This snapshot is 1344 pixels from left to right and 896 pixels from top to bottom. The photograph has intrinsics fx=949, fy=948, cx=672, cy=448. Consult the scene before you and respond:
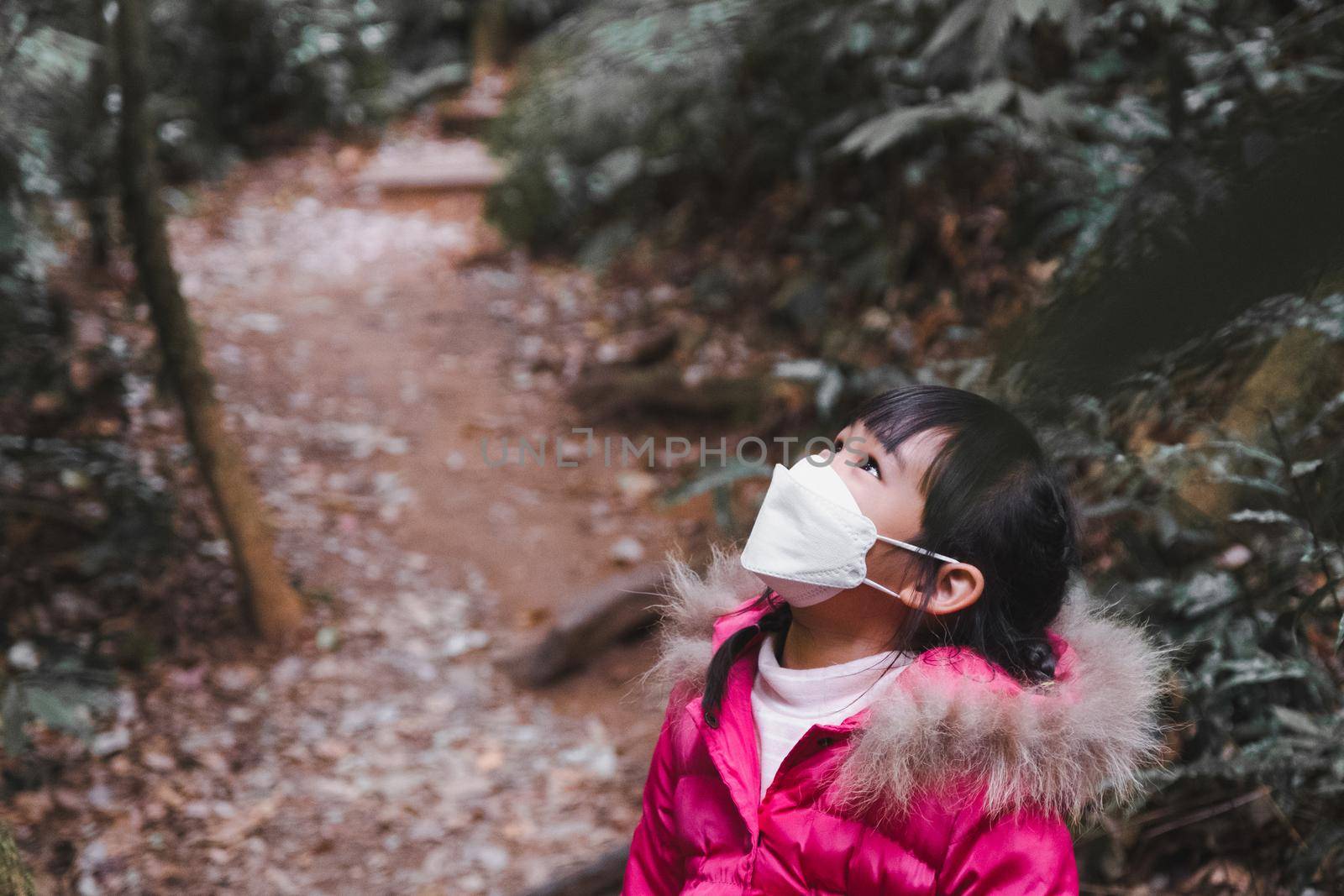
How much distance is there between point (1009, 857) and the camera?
1.06 m

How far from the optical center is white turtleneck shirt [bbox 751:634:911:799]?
1175mm

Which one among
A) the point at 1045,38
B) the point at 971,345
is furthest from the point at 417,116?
the point at 971,345

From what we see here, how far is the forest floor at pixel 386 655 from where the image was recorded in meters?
2.30

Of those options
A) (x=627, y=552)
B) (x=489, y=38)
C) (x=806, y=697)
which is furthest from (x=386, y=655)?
(x=489, y=38)

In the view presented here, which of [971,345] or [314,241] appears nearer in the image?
[971,345]

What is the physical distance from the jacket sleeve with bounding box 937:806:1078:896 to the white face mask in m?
0.28

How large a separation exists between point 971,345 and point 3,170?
265cm

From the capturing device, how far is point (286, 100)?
28.2 ft

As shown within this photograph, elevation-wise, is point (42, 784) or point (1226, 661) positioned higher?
point (1226, 661)

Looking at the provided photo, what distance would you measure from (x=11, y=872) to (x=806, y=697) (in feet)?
3.84

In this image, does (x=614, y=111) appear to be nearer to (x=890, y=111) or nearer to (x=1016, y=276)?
(x=890, y=111)

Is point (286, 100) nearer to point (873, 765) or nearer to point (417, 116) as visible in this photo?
point (417, 116)

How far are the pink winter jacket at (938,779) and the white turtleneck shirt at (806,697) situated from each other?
0.02 meters

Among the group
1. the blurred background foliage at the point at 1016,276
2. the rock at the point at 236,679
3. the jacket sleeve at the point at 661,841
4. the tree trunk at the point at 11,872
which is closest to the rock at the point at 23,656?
the blurred background foliage at the point at 1016,276
